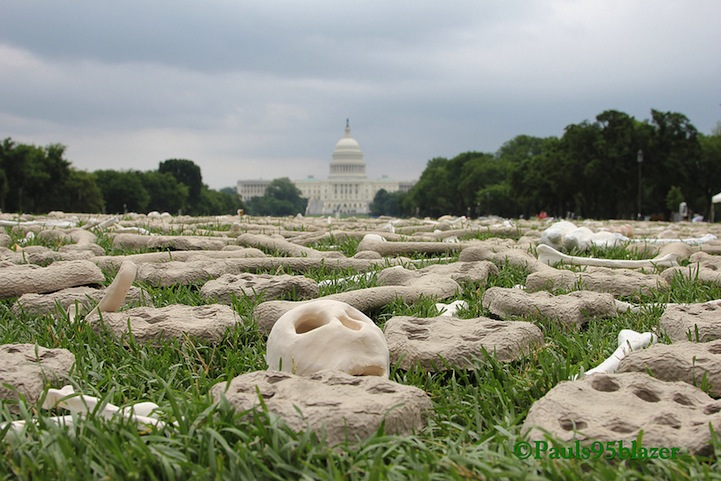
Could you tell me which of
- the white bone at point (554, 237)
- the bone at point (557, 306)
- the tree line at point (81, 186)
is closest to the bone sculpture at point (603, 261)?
the white bone at point (554, 237)

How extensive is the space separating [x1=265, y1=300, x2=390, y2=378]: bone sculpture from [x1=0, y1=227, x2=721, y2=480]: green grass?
0.44ft

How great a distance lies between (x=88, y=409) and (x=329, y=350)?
0.74 meters

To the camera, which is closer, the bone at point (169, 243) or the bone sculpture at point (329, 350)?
the bone sculpture at point (329, 350)

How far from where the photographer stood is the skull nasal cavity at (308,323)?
2484 millimetres

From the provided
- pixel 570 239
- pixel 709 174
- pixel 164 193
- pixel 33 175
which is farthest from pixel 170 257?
pixel 164 193

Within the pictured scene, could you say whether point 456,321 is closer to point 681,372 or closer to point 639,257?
point 681,372

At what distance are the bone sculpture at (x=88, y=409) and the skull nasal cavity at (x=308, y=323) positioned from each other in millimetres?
655

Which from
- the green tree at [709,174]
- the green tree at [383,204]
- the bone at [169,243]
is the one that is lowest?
the green tree at [383,204]

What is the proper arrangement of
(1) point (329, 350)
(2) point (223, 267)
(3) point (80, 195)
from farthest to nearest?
1. (3) point (80, 195)
2. (2) point (223, 267)
3. (1) point (329, 350)

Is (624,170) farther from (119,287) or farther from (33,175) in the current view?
(119,287)

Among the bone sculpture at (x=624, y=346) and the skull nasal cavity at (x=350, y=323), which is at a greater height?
the skull nasal cavity at (x=350, y=323)

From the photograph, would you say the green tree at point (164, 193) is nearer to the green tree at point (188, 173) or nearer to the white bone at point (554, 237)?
the green tree at point (188, 173)

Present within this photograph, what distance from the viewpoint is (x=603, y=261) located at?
198 inches

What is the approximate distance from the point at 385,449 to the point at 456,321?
1.20 m
